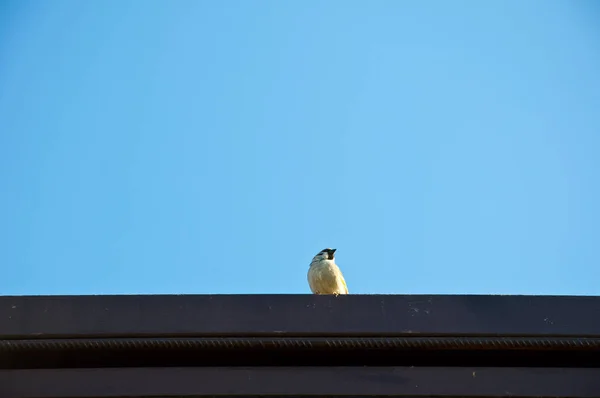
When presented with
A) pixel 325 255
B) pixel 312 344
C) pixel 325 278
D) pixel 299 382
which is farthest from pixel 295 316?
pixel 325 255

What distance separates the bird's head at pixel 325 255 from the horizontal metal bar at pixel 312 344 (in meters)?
3.03

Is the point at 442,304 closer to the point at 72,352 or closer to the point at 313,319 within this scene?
the point at 313,319

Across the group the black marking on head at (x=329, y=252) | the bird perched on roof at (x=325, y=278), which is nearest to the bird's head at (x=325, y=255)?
the black marking on head at (x=329, y=252)

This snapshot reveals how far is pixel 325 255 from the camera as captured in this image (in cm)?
723

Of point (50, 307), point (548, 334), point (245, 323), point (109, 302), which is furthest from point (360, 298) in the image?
point (50, 307)

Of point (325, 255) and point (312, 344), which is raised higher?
point (325, 255)

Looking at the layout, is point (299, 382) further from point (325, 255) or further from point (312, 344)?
point (325, 255)

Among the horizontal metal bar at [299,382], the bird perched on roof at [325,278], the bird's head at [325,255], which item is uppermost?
the bird's head at [325,255]

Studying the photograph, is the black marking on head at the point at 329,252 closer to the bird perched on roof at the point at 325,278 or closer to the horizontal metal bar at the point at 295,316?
the bird perched on roof at the point at 325,278

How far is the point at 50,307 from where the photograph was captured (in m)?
3.88

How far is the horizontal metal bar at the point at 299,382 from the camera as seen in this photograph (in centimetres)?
367

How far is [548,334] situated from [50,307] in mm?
2023

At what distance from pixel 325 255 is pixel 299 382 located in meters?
3.55

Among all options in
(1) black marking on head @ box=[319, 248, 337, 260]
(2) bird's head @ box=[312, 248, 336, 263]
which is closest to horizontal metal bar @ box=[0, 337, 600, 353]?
(2) bird's head @ box=[312, 248, 336, 263]
